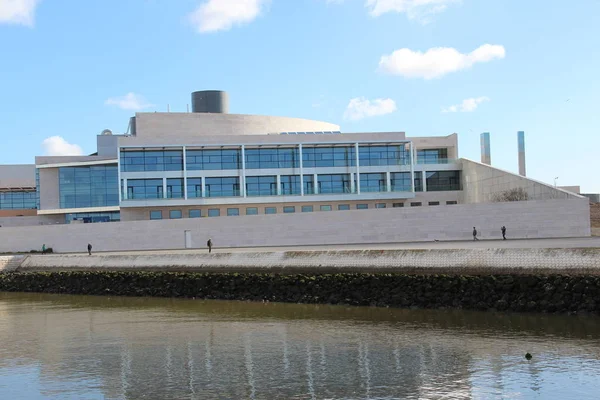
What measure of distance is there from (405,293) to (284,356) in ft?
33.4

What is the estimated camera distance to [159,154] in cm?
6469

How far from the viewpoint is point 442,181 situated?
71.8 metres

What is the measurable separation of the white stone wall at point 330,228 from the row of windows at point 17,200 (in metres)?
32.3

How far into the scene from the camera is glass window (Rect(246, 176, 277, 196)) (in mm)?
65188

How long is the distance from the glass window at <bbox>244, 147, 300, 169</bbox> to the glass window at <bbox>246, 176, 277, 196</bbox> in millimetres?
1235

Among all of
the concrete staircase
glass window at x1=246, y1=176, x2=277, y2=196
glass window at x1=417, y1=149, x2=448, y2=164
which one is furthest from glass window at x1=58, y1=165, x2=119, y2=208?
glass window at x1=417, y1=149, x2=448, y2=164

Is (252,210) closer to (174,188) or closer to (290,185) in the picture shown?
(290,185)

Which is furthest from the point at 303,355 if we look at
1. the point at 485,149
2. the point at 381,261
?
the point at 485,149

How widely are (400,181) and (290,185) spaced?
36.8 feet

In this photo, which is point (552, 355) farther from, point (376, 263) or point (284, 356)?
point (376, 263)

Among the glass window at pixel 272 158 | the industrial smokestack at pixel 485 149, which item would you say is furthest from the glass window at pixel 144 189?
the industrial smokestack at pixel 485 149

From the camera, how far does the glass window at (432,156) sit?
72.2 metres

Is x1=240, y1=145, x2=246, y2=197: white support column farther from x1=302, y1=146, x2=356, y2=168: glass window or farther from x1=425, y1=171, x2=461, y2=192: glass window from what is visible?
x1=425, y1=171, x2=461, y2=192: glass window

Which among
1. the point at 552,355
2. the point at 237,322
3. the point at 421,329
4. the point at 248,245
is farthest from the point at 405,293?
the point at 248,245
